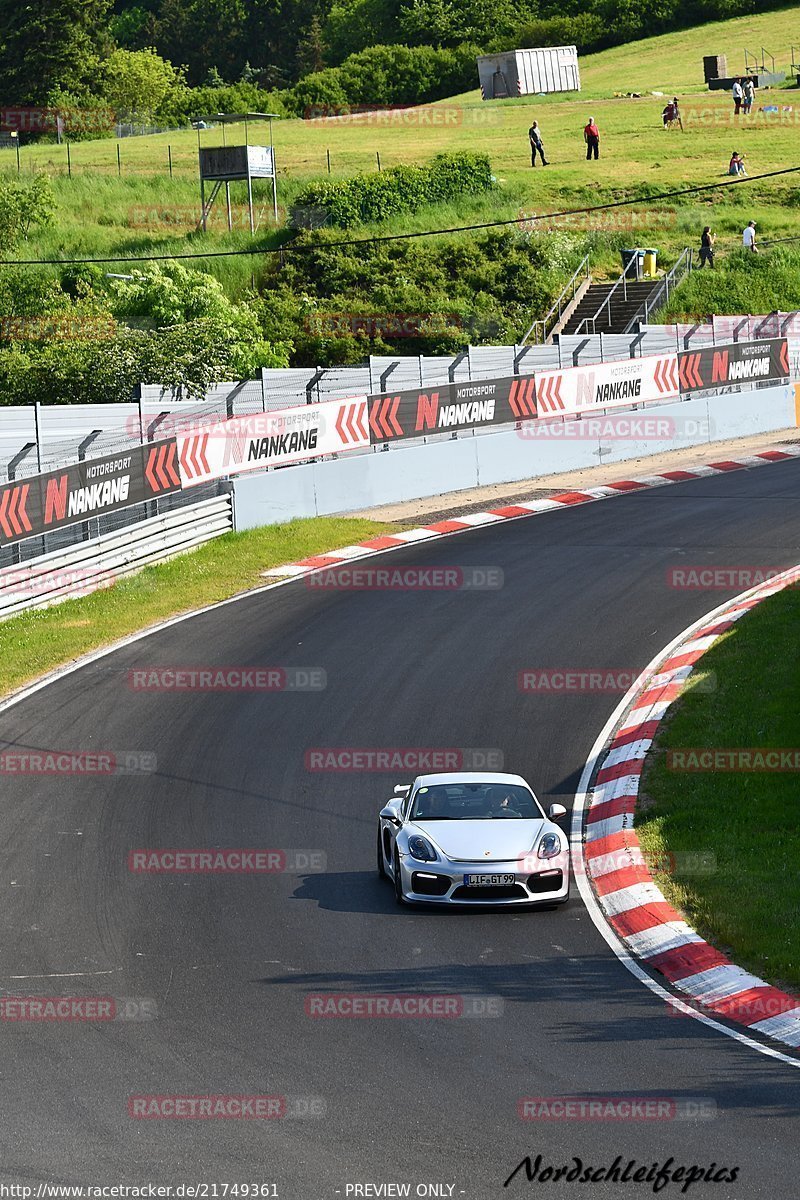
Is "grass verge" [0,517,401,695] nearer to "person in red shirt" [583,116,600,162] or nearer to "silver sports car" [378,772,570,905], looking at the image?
"silver sports car" [378,772,570,905]

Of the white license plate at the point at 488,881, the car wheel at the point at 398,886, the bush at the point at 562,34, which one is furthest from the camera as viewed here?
the bush at the point at 562,34

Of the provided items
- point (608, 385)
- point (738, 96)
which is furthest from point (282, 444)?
point (738, 96)

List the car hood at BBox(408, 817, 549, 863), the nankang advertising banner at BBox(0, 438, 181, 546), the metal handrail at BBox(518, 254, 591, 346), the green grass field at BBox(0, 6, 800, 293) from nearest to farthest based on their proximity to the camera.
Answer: the car hood at BBox(408, 817, 549, 863), the nankang advertising banner at BBox(0, 438, 181, 546), the metal handrail at BBox(518, 254, 591, 346), the green grass field at BBox(0, 6, 800, 293)

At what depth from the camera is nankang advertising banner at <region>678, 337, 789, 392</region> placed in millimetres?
39625

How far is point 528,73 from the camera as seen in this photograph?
105750 mm

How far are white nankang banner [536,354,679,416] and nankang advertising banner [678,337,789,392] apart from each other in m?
0.60

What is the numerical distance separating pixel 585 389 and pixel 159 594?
14939 millimetres

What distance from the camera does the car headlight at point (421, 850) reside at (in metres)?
13.3

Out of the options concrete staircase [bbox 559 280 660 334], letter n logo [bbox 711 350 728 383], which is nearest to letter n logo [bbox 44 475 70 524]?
letter n logo [bbox 711 350 728 383]

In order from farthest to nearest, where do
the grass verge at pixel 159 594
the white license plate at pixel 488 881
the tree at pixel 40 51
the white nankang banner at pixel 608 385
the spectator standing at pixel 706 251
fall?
the tree at pixel 40 51
the spectator standing at pixel 706 251
the white nankang banner at pixel 608 385
the grass verge at pixel 159 594
the white license plate at pixel 488 881

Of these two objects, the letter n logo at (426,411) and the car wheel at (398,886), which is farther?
the letter n logo at (426,411)

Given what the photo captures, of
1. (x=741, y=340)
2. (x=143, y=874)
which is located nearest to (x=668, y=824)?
(x=143, y=874)

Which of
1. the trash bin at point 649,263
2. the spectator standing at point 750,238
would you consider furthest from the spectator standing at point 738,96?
the trash bin at point 649,263

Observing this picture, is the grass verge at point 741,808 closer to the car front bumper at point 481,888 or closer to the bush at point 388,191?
the car front bumper at point 481,888
